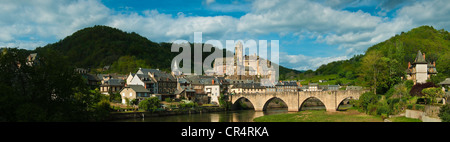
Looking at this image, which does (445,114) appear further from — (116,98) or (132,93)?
(116,98)

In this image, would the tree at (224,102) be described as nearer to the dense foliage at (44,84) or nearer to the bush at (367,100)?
the bush at (367,100)

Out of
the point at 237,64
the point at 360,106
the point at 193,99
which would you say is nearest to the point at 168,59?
the point at 237,64

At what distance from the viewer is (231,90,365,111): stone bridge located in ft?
231

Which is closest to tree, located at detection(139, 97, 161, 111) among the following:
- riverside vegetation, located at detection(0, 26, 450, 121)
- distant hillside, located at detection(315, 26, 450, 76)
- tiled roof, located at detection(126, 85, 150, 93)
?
riverside vegetation, located at detection(0, 26, 450, 121)

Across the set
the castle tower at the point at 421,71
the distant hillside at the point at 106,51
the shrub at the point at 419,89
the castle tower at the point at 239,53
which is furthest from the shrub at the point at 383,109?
the castle tower at the point at 239,53

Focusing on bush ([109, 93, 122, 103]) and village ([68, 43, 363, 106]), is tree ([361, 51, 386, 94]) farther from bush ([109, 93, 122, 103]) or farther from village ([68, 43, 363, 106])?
bush ([109, 93, 122, 103])

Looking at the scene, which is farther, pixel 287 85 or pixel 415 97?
pixel 287 85

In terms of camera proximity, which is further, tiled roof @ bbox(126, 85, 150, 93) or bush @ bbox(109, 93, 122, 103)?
tiled roof @ bbox(126, 85, 150, 93)

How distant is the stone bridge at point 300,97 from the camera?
70.5 m

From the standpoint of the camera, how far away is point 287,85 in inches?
5005

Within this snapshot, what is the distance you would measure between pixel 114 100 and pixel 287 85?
72002mm

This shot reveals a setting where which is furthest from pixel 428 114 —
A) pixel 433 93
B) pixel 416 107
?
pixel 433 93

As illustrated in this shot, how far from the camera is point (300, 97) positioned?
77.1 metres
